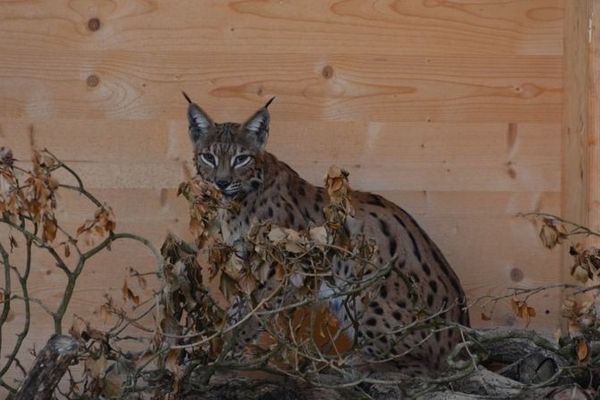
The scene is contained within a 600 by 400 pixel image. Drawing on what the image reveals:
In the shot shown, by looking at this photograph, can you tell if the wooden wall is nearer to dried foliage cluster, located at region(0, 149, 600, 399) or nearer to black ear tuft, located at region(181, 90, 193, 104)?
black ear tuft, located at region(181, 90, 193, 104)

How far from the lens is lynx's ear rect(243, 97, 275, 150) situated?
544 centimetres

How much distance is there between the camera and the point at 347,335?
5637mm

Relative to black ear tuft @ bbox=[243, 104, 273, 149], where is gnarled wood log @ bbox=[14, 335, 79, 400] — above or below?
below

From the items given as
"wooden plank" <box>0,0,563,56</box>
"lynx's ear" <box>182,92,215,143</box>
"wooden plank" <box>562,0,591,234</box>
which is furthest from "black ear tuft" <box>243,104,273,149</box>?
"wooden plank" <box>562,0,591,234</box>

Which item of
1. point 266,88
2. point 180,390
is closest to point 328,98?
point 266,88

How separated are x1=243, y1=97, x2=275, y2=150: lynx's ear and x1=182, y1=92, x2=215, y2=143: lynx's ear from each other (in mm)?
146

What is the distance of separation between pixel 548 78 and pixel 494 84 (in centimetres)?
22

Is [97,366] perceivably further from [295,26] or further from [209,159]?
[295,26]

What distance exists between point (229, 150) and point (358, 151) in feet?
1.74

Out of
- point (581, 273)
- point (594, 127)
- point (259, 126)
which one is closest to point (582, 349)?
point (581, 273)

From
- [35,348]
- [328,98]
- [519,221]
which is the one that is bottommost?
[35,348]

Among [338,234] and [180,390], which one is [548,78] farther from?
[180,390]

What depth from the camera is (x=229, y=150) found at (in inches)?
218

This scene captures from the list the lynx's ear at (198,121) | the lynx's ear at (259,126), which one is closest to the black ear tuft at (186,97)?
the lynx's ear at (198,121)
